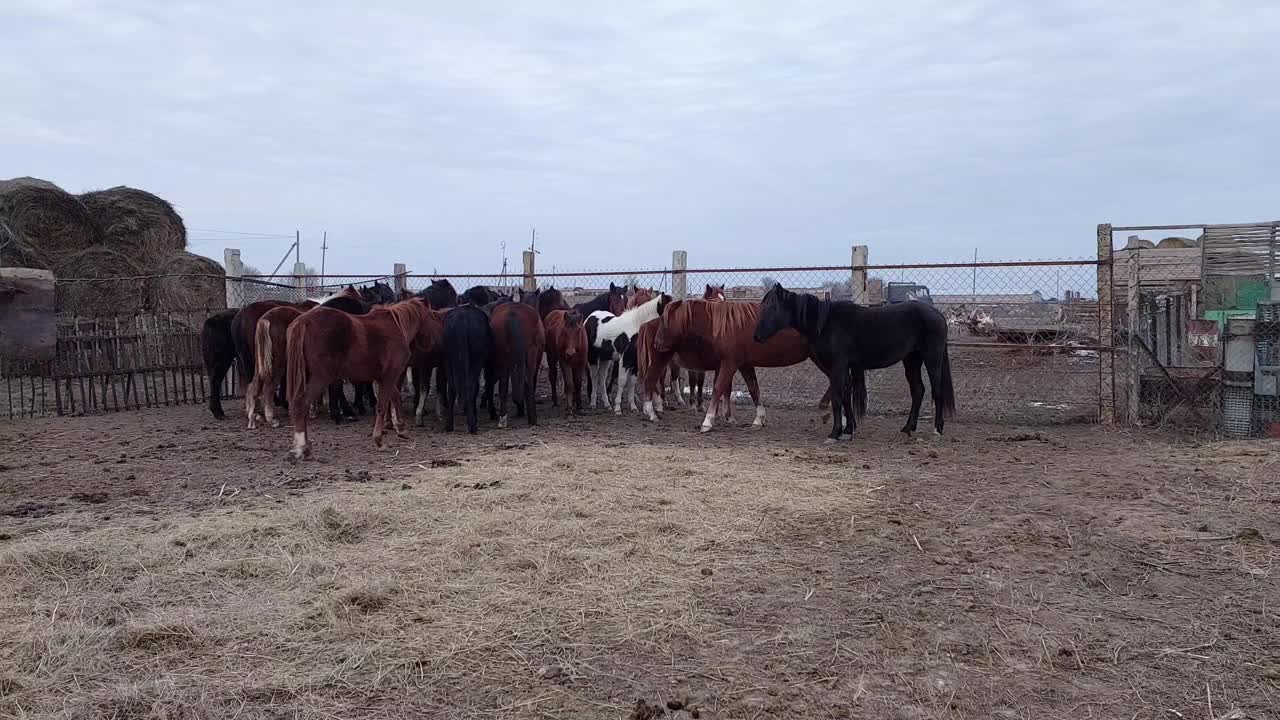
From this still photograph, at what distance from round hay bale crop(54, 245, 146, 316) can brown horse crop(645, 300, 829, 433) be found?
9.50 m

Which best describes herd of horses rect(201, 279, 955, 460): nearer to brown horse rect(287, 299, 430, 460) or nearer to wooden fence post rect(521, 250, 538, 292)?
brown horse rect(287, 299, 430, 460)

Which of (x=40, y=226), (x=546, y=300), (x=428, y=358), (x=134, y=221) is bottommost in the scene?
(x=428, y=358)

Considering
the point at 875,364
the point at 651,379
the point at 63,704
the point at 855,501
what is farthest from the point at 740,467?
the point at 63,704

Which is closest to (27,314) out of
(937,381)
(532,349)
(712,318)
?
(532,349)

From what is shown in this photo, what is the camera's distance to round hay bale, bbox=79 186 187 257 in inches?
591

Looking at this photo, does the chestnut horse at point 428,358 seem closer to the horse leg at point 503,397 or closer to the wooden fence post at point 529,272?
the horse leg at point 503,397

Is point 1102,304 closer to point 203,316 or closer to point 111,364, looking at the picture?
point 111,364

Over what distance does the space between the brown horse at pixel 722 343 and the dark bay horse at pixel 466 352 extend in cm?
224

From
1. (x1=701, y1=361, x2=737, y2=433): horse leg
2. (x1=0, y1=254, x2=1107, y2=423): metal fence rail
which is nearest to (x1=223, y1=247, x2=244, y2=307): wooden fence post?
(x1=0, y1=254, x2=1107, y2=423): metal fence rail

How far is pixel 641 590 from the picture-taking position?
412cm

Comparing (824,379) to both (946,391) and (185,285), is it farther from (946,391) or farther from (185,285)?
(185,285)

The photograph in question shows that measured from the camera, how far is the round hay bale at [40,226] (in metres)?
13.9

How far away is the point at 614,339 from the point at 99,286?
9050 millimetres

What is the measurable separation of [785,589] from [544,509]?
1930 millimetres
